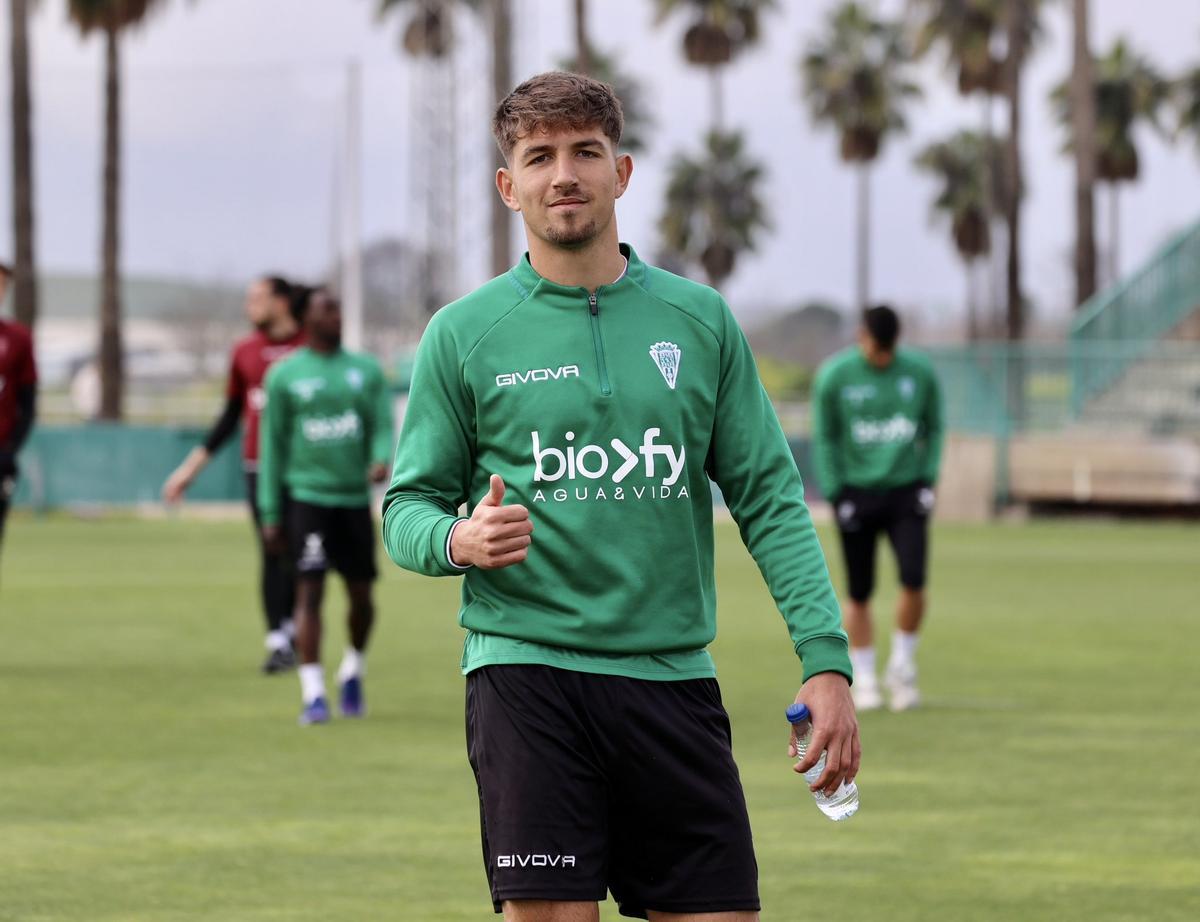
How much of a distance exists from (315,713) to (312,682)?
17 centimetres

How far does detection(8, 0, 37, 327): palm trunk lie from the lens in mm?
40375

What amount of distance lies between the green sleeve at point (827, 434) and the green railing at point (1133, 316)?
2403 centimetres

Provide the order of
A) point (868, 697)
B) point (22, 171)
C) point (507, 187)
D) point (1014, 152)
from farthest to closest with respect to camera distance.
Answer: point (1014, 152) → point (22, 171) → point (868, 697) → point (507, 187)

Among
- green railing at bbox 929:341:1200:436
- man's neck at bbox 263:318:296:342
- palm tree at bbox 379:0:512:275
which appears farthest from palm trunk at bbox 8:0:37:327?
man's neck at bbox 263:318:296:342

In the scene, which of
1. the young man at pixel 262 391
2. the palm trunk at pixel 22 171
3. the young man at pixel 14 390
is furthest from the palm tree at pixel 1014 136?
the young man at pixel 14 390

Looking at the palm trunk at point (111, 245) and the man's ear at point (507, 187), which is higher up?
the palm trunk at point (111, 245)

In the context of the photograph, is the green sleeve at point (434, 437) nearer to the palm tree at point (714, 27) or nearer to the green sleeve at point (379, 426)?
the green sleeve at point (379, 426)

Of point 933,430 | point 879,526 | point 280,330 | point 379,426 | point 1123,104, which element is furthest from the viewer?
point 1123,104

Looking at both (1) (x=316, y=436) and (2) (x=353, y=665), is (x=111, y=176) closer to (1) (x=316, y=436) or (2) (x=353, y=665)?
(1) (x=316, y=436)

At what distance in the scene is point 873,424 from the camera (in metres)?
12.5

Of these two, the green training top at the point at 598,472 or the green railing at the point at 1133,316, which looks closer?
the green training top at the point at 598,472

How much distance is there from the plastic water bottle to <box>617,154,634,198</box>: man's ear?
1.14 m

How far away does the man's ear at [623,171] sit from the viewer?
4.61 m

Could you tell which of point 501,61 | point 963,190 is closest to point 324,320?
point 501,61
